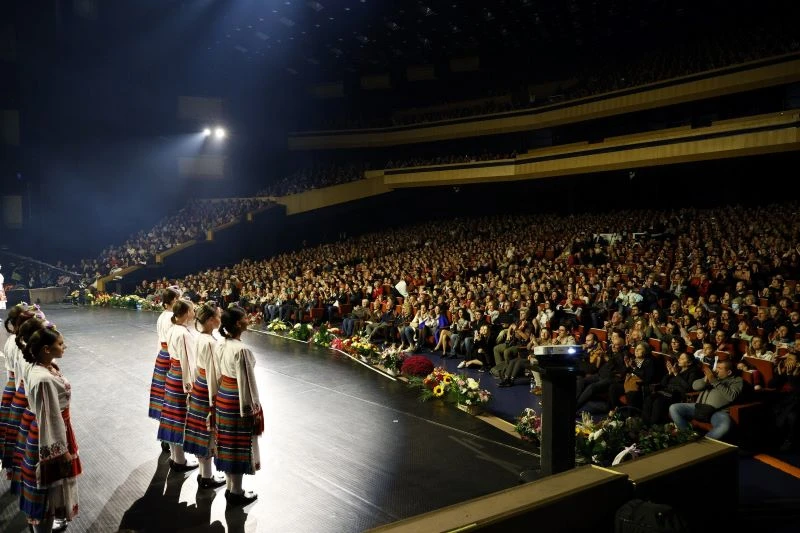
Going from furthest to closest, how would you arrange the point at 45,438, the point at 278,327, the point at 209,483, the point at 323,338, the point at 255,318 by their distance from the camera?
the point at 255,318 → the point at 278,327 → the point at 323,338 → the point at 209,483 → the point at 45,438

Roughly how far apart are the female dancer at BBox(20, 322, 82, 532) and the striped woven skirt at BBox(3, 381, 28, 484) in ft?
1.54

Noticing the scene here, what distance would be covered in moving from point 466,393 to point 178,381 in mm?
3492

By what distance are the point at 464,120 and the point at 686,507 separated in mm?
24652

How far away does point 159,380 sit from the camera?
5.75 m

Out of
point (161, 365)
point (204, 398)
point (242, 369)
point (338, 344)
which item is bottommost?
point (338, 344)

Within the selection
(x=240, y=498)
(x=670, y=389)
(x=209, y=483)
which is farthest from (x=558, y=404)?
(x=670, y=389)

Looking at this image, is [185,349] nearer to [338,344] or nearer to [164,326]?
[164,326]

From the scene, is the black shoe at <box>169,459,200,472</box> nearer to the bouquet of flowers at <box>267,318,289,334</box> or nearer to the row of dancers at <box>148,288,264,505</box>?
the row of dancers at <box>148,288,264,505</box>

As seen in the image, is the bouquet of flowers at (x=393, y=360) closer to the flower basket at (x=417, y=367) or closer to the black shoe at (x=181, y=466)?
the flower basket at (x=417, y=367)

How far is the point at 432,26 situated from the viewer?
25750 millimetres

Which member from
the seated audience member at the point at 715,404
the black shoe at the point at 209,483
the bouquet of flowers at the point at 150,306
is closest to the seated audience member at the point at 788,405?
the seated audience member at the point at 715,404

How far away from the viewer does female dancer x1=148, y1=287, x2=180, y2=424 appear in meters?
5.56

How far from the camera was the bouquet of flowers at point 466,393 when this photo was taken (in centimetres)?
722

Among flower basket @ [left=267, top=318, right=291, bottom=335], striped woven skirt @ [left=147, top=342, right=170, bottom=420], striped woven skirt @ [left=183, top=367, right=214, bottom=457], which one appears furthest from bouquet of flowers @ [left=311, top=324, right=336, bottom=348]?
striped woven skirt @ [left=183, top=367, right=214, bottom=457]
